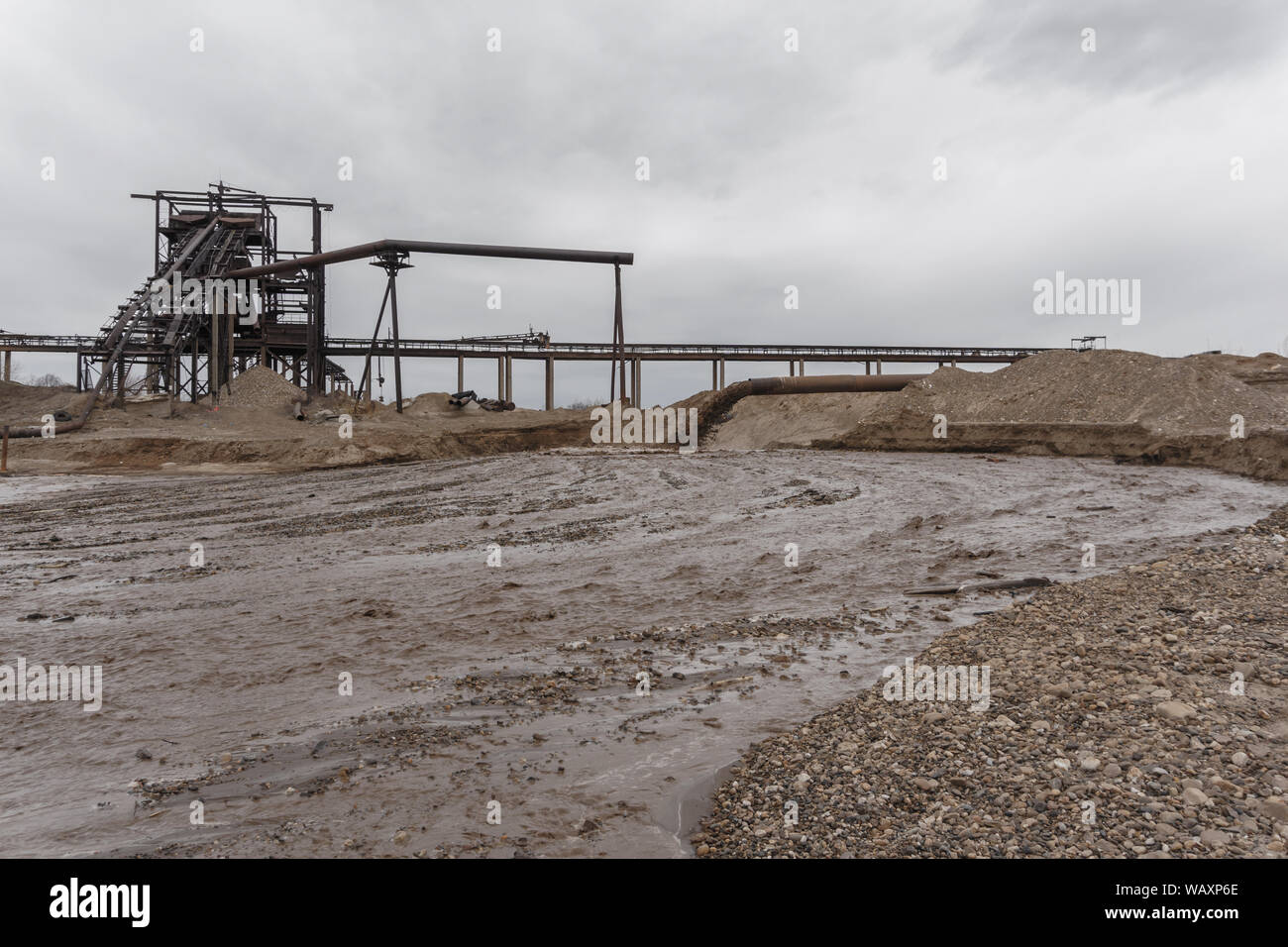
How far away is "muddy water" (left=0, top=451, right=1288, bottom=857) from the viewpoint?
10.7 feet

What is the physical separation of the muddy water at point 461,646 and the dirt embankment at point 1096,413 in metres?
7.80

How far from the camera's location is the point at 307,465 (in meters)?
23.2

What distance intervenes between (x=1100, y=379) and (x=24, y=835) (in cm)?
3059

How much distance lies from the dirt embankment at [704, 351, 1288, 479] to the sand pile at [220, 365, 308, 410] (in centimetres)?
2259

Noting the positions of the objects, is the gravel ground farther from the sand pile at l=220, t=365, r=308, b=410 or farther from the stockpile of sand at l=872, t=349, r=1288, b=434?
the sand pile at l=220, t=365, r=308, b=410

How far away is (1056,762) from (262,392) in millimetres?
35488

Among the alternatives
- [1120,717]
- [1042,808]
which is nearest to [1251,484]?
[1120,717]

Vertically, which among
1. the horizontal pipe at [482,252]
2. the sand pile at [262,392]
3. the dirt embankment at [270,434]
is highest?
the horizontal pipe at [482,252]

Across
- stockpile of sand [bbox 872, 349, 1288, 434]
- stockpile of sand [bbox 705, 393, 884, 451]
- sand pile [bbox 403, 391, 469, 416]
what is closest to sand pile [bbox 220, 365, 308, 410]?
sand pile [bbox 403, 391, 469, 416]

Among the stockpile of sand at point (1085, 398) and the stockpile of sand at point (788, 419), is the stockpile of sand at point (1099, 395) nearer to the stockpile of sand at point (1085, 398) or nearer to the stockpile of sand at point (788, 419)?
the stockpile of sand at point (1085, 398)

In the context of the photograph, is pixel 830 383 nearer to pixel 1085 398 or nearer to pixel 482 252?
pixel 1085 398

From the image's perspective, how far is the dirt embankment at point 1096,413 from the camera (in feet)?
66.7

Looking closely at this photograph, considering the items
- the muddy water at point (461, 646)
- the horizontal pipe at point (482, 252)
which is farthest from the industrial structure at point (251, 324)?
the muddy water at point (461, 646)

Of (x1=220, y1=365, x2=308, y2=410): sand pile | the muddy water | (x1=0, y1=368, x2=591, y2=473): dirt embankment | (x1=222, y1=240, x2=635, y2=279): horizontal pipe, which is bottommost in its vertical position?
the muddy water
